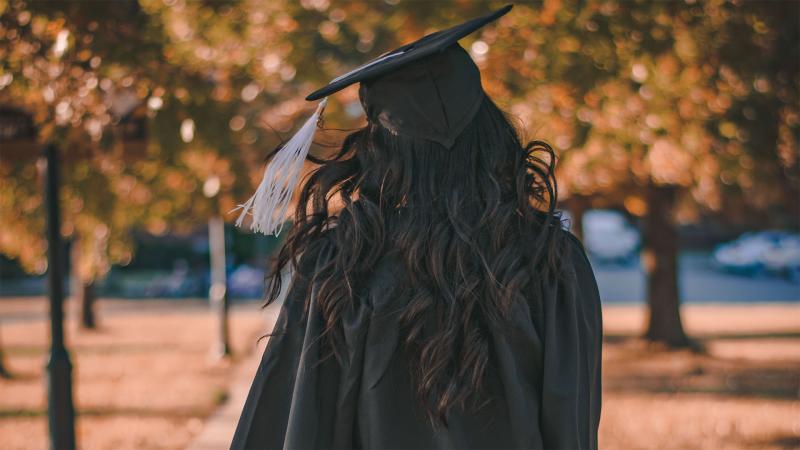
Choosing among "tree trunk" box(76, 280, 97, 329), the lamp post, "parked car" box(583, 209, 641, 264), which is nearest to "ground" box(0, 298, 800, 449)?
the lamp post

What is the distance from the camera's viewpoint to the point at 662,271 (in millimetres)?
11469

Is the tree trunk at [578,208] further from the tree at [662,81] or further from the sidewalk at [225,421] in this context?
the sidewalk at [225,421]

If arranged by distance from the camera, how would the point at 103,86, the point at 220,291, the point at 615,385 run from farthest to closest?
1. the point at 220,291
2. the point at 615,385
3. the point at 103,86

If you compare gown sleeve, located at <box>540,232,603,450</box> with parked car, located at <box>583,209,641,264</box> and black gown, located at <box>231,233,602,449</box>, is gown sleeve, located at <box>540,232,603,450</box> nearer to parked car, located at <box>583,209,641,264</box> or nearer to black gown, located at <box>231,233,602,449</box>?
black gown, located at <box>231,233,602,449</box>

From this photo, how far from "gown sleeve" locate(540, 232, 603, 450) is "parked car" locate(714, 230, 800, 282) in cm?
2458

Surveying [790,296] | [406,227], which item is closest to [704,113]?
[406,227]

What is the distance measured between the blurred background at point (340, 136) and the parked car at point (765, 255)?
44.5 ft

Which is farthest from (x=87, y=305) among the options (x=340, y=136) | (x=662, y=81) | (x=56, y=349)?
(x=340, y=136)

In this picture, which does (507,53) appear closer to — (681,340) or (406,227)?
(406,227)

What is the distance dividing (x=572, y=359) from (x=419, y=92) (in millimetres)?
681

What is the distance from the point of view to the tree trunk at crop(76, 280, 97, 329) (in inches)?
661

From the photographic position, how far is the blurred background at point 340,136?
5.08 meters

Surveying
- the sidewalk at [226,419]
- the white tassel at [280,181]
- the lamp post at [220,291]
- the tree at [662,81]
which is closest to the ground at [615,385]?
the sidewalk at [226,419]

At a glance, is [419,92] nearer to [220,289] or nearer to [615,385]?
[615,385]
